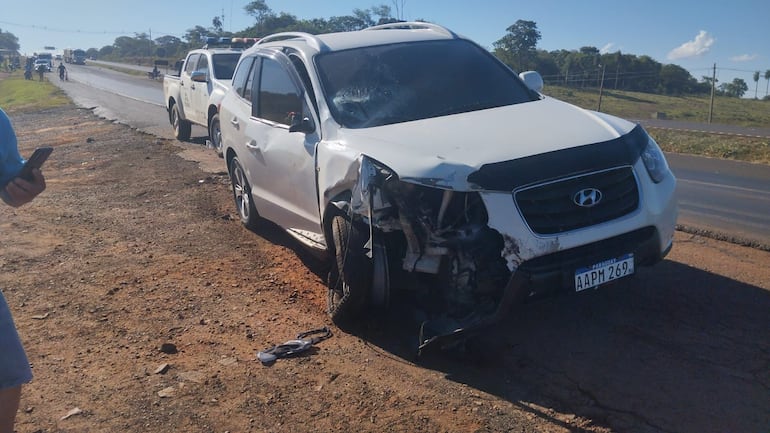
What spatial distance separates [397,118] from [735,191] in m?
7.47

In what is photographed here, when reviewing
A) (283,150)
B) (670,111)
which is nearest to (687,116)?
(670,111)

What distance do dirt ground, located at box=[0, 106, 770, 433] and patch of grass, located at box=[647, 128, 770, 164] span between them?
9.43 m

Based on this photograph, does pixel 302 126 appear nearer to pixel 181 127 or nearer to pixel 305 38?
pixel 305 38

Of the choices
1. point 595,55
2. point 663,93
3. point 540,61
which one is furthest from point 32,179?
point 663,93

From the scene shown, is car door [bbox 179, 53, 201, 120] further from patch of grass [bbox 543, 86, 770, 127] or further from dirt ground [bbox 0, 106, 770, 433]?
patch of grass [bbox 543, 86, 770, 127]

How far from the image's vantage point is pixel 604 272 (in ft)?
14.4

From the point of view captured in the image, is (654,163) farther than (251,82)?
No

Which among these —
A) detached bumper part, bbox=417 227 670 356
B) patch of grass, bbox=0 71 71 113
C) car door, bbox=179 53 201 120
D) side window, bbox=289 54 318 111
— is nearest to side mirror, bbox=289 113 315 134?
side window, bbox=289 54 318 111

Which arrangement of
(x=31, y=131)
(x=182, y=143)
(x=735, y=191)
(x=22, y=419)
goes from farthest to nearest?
(x=31, y=131), (x=182, y=143), (x=735, y=191), (x=22, y=419)

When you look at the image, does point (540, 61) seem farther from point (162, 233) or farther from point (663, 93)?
point (162, 233)

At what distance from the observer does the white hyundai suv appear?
428cm

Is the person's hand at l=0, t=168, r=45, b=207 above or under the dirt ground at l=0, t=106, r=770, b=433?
above

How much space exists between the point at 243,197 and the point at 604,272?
435cm

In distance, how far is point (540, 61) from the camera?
4956 centimetres
